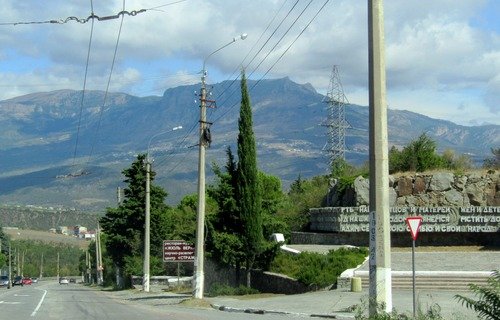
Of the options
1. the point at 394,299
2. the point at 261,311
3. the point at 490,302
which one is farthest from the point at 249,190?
the point at 490,302

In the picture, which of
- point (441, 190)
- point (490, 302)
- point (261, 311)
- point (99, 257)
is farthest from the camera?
point (99, 257)

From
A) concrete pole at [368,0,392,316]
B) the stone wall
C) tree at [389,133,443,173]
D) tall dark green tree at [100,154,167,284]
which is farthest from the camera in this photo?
tall dark green tree at [100,154,167,284]

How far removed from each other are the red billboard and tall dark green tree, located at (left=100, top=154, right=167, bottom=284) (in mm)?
18882

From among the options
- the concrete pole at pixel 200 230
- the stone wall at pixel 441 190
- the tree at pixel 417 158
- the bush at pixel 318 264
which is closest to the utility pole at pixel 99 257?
the tree at pixel 417 158

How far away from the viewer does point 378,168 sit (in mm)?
18844

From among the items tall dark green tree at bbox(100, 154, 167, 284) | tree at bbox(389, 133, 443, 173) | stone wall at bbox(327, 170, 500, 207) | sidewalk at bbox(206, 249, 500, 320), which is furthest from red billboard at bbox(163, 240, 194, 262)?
tall dark green tree at bbox(100, 154, 167, 284)

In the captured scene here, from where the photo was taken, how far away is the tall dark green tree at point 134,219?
67688 mm

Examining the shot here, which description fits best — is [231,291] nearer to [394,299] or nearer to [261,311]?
[261,311]

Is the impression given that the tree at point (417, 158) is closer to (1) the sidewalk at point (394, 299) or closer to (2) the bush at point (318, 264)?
(1) the sidewalk at point (394, 299)

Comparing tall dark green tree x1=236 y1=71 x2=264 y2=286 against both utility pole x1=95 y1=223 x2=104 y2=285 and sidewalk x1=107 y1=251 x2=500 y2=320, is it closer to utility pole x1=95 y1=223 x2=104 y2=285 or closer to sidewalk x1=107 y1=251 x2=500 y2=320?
sidewalk x1=107 y1=251 x2=500 y2=320

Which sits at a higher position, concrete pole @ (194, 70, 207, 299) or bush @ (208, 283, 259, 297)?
concrete pole @ (194, 70, 207, 299)

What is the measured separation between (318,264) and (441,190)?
1342 cm

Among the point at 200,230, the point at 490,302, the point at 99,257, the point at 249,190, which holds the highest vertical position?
the point at 249,190

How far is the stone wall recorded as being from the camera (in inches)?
1893
